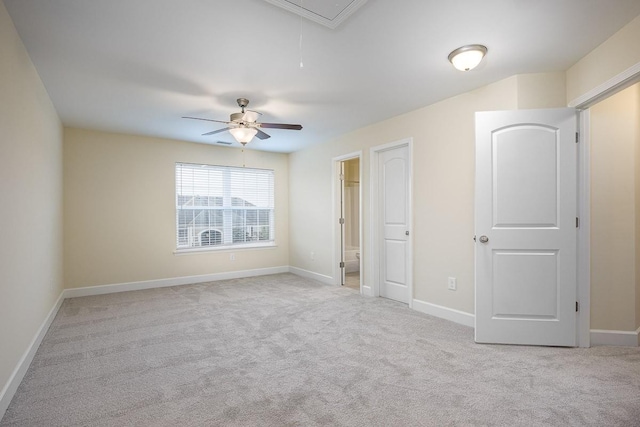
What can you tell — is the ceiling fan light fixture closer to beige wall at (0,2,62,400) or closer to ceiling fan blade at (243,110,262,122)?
ceiling fan blade at (243,110,262,122)

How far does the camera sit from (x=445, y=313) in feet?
11.8

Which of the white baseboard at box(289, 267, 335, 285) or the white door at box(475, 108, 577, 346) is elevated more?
the white door at box(475, 108, 577, 346)

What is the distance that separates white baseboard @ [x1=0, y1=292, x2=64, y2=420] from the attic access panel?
9.66ft

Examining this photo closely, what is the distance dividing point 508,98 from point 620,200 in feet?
4.38

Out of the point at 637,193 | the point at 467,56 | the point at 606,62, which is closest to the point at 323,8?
the point at 467,56

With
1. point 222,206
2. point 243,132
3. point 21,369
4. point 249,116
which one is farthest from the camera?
point 222,206

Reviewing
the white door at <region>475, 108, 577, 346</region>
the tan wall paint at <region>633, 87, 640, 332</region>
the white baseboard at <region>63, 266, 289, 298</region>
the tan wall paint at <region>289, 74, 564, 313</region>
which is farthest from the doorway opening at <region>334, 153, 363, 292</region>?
the tan wall paint at <region>633, 87, 640, 332</region>

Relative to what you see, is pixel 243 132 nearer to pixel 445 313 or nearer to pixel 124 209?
pixel 124 209

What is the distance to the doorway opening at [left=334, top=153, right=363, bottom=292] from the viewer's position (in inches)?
211

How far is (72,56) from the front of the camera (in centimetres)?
260

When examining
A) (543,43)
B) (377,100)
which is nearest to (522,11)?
(543,43)

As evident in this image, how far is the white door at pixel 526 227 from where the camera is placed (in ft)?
9.20

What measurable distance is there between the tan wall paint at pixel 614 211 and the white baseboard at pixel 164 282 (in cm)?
495

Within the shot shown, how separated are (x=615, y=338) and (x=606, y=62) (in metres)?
2.34
